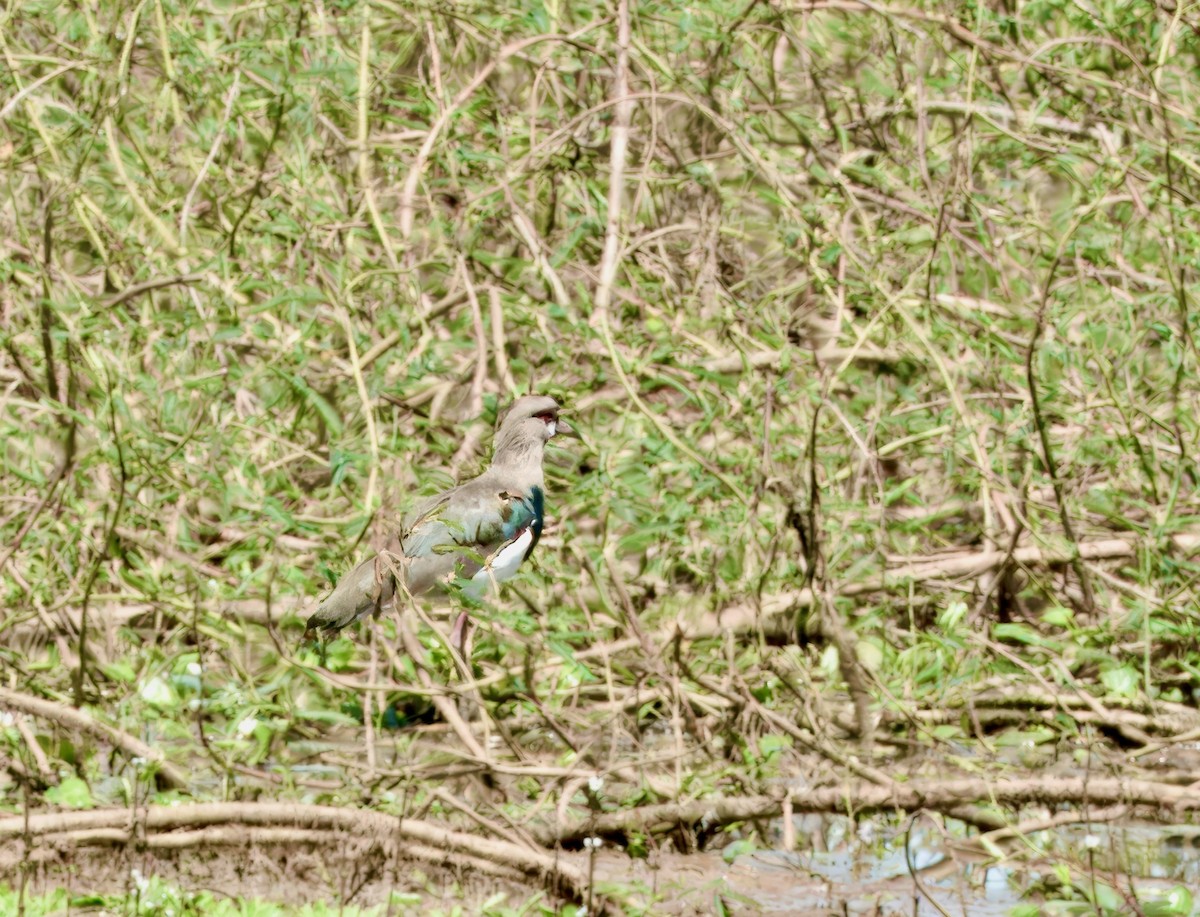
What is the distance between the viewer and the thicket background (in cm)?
508

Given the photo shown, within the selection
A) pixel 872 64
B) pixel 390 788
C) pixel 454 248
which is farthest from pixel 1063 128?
pixel 390 788

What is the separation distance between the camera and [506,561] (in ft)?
15.9

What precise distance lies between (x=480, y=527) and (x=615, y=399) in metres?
1.44

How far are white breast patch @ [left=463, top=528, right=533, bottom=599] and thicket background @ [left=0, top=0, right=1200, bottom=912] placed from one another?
15 centimetres

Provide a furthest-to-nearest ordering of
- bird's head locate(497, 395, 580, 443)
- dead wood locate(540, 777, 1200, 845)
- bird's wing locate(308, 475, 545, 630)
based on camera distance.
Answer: bird's head locate(497, 395, 580, 443)
dead wood locate(540, 777, 1200, 845)
bird's wing locate(308, 475, 545, 630)

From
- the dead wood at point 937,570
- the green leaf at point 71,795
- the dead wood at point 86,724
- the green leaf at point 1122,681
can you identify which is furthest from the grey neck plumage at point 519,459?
the green leaf at point 1122,681

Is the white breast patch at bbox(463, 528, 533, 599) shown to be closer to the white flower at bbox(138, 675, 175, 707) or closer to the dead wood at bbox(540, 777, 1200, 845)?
the dead wood at bbox(540, 777, 1200, 845)

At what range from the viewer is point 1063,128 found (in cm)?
707

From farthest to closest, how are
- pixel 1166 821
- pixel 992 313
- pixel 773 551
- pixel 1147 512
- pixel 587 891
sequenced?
pixel 992 313
pixel 1147 512
pixel 773 551
pixel 1166 821
pixel 587 891

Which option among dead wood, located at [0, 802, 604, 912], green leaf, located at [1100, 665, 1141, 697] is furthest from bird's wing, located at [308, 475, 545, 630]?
green leaf, located at [1100, 665, 1141, 697]

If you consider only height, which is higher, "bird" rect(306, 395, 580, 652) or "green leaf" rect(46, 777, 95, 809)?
"bird" rect(306, 395, 580, 652)

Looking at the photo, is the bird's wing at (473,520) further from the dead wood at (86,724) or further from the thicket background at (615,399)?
the dead wood at (86,724)

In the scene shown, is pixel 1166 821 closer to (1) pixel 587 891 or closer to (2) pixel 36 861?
(1) pixel 587 891

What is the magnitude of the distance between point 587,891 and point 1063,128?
425cm
